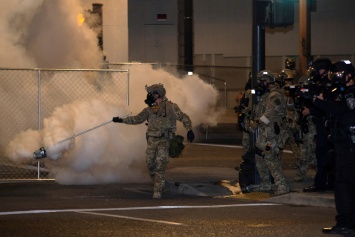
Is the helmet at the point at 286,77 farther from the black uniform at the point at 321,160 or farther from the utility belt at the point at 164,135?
the utility belt at the point at 164,135

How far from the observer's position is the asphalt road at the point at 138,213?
10219 mm

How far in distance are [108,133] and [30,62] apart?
3.62 m

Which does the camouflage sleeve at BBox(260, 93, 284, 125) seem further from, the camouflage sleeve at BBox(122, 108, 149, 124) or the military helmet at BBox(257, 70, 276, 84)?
the camouflage sleeve at BBox(122, 108, 149, 124)

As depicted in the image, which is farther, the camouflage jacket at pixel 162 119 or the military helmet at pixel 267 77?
the camouflage jacket at pixel 162 119

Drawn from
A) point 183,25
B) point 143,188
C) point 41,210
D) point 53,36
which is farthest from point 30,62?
point 183,25

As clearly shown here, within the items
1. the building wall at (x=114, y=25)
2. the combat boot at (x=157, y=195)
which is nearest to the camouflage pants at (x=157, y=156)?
the combat boot at (x=157, y=195)

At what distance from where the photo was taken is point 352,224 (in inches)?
392

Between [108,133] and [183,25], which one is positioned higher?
[183,25]

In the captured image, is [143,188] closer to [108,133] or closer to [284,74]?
[108,133]

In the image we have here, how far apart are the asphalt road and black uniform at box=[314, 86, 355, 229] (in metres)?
0.40

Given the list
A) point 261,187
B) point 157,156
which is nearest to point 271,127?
point 261,187

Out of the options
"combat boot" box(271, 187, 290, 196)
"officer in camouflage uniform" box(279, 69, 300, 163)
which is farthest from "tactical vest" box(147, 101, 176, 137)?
"officer in camouflage uniform" box(279, 69, 300, 163)

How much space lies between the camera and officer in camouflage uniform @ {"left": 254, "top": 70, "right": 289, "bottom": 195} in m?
13.2

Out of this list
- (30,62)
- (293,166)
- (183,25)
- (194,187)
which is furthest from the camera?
(183,25)
